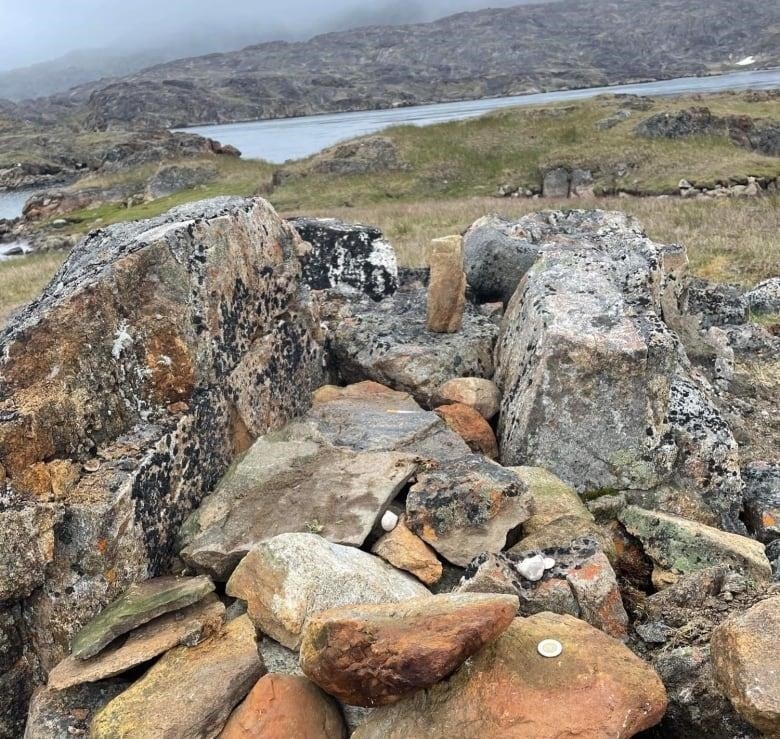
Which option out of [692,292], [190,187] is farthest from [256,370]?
[190,187]

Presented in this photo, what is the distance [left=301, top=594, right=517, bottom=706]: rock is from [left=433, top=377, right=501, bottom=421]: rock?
12.9 ft

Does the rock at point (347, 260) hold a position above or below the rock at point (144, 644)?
above

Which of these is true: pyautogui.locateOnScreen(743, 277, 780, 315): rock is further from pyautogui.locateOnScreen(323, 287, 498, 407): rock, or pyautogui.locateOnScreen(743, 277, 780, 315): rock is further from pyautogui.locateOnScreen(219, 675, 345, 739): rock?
pyautogui.locateOnScreen(219, 675, 345, 739): rock

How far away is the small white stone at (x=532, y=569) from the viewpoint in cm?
440

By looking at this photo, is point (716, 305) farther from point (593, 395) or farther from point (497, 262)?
point (593, 395)

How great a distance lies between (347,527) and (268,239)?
11.1 ft

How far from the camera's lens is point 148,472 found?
205 inches

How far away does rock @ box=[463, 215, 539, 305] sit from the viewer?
10.5 m

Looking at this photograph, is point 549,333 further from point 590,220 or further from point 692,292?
point 692,292

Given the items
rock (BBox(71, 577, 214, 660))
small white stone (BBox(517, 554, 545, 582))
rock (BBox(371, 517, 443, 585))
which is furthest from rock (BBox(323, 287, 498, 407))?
rock (BBox(71, 577, 214, 660))

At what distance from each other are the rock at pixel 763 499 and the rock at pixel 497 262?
4.58 metres

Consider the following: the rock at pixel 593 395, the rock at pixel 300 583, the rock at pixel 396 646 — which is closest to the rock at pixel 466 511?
the rock at pixel 300 583

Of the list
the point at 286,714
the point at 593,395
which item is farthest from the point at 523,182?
the point at 286,714

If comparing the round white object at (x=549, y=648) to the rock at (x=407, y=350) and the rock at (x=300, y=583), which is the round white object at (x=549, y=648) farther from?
the rock at (x=407, y=350)
